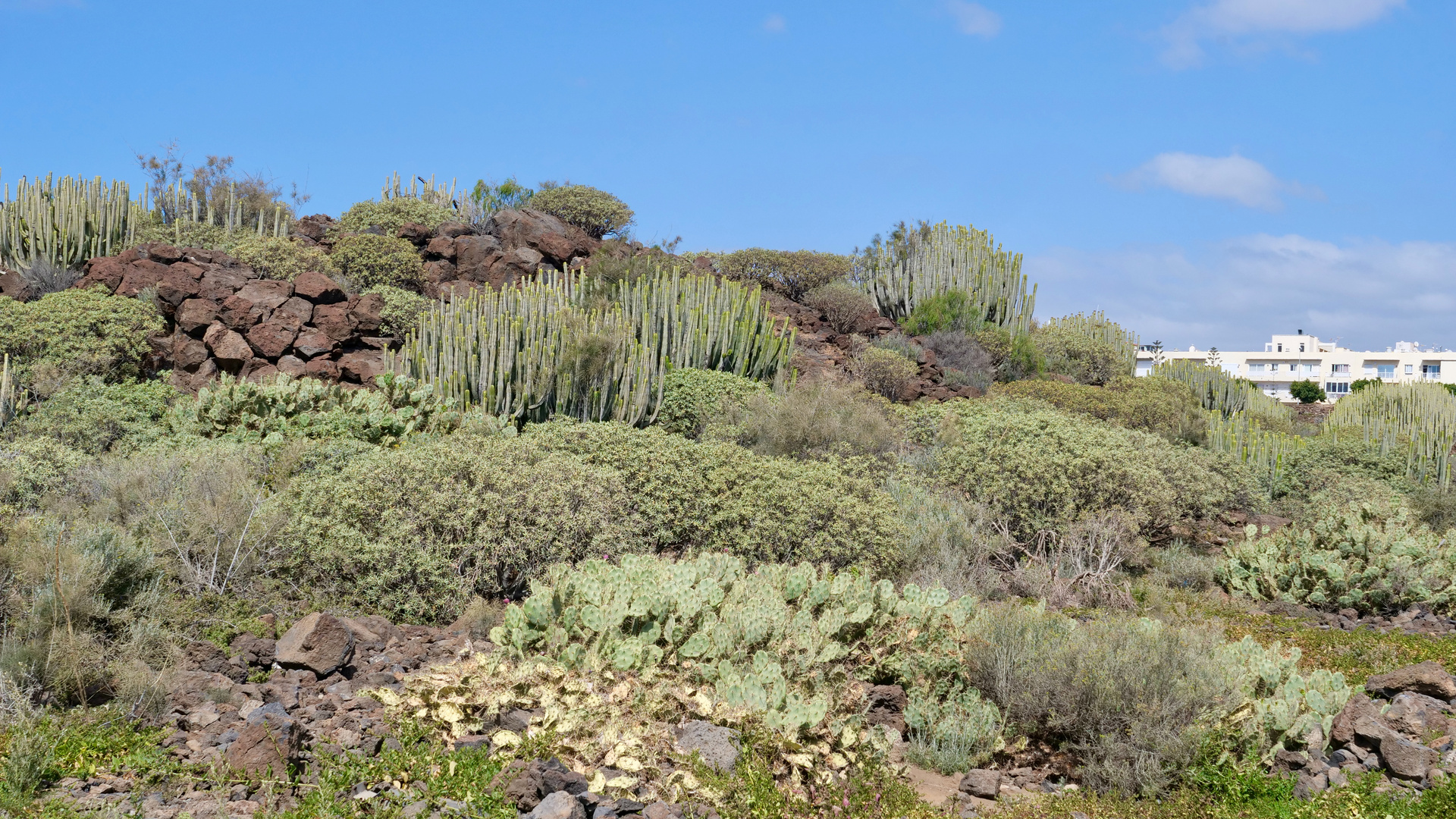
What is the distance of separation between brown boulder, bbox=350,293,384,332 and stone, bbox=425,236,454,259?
17.5 feet

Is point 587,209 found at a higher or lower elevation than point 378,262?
higher

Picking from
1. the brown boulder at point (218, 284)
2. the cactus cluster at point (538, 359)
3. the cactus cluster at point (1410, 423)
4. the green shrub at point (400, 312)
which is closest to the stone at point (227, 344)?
the brown boulder at point (218, 284)

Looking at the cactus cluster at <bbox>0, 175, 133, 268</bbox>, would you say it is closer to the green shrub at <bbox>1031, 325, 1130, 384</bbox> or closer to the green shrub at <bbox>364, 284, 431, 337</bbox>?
the green shrub at <bbox>364, 284, 431, 337</bbox>

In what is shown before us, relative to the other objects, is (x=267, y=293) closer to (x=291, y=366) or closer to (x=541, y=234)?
(x=291, y=366)

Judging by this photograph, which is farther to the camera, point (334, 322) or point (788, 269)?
point (788, 269)

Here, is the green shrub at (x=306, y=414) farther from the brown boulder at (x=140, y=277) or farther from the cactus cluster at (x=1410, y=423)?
the cactus cluster at (x=1410, y=423)

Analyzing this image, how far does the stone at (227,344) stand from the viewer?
52.4 ft

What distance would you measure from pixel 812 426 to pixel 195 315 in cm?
983

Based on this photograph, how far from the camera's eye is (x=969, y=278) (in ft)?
86.1

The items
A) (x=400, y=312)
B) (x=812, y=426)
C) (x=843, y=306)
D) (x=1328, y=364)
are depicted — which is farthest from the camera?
(x=1328, y=364)

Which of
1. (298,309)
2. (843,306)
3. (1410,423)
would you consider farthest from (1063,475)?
(843,306)

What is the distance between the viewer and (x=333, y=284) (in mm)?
17938

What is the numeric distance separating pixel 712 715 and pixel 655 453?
4.96 metres

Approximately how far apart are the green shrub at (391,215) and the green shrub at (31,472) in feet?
54.1
